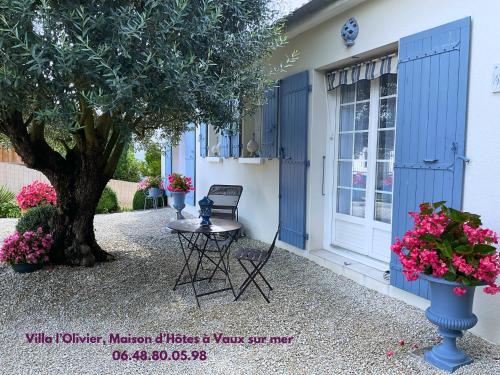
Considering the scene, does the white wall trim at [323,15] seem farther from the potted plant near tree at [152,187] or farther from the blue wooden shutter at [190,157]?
the potted plant near tree at [152,187]

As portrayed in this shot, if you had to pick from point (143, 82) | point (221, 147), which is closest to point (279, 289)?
point (143, 82)

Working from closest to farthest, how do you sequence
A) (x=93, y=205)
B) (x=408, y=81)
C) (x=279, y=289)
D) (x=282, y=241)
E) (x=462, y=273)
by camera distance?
(x=462, y=273), (x=408, y=81), (x=279, y=289), (x=93, y=205), (x=282, y=241)

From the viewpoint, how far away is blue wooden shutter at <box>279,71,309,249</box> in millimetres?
5062

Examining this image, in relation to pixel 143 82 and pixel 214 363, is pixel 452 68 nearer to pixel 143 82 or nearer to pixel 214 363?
pixel 143 82

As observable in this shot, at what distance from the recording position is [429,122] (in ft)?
11.1

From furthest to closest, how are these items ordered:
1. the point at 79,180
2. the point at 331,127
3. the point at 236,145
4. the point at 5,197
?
1. the point at 5,197
2. the point at 236,145
3. the point at 331,127
4. the point at 79,180

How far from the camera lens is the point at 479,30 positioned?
3.03 m

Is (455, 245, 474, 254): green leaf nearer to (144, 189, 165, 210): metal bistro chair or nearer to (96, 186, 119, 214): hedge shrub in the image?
(144, 189, 165, 210): metal bistro chair

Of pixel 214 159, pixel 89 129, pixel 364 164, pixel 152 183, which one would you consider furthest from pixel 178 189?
pixel 364 164

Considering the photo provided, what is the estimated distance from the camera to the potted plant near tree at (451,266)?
243cm

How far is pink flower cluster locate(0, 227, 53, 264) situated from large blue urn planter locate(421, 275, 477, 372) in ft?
12.6

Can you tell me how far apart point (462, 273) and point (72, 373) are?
2.50 metres

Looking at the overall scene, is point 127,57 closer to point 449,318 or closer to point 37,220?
point 449,318

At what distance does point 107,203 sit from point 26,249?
241 inches
